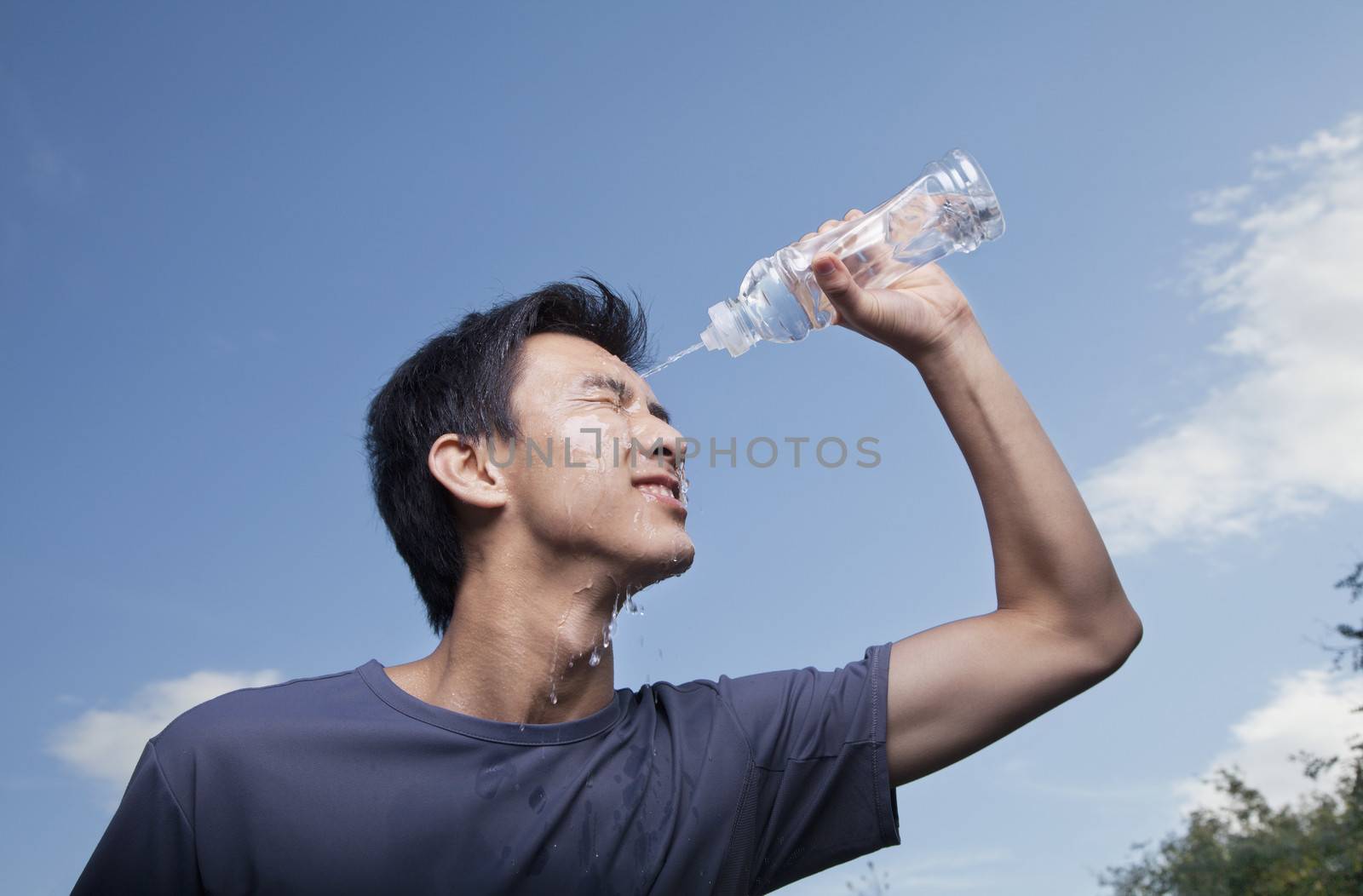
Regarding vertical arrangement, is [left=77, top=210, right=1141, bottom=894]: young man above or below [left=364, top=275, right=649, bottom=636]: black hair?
below

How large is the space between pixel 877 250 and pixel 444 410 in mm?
1335

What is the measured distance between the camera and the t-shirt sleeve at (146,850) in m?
2.41

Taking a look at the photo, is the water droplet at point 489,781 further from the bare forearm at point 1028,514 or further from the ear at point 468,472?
the bare forearm at point 1028,514

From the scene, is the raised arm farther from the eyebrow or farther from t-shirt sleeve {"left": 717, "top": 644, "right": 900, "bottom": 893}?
Answer: the eyebrow

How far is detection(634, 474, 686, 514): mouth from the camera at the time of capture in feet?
9.23

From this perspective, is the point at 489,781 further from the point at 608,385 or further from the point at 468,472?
the point at 608,385

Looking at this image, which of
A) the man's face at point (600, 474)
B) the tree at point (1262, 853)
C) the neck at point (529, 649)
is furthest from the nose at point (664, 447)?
the tree at point (1262, 853)

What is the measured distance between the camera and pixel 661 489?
2857 millimetres

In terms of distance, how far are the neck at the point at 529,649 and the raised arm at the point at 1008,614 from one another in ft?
2.29

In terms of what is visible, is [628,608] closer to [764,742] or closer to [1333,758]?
[764,742]

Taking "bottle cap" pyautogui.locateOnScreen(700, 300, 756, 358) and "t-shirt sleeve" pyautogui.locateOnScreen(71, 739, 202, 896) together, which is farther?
"bottle cap" pyautogui.locateOnScreen(700, 300, 756, 358)

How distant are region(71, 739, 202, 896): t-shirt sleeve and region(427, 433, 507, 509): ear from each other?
3.17 feet

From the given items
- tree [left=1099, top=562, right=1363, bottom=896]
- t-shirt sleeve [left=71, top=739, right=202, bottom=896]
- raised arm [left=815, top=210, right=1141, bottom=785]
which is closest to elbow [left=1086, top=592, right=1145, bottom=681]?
raised arm [left=815, top=210, right=1141, bottom=785]

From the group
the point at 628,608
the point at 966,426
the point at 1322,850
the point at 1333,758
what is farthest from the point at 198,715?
the point at 1322,850
